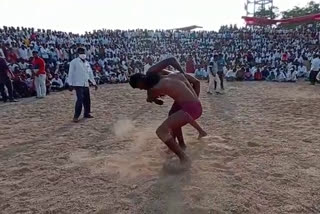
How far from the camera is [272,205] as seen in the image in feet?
12.1

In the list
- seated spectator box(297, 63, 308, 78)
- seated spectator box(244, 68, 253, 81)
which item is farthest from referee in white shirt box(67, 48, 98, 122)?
seated spectator box(297, 63, 308, 78)

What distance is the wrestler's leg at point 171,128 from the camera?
4.71 metres

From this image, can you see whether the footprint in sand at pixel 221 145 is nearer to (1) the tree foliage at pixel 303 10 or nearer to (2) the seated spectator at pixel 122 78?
(2) the seated spectator at pixel 122 78

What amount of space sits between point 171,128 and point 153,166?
522mm

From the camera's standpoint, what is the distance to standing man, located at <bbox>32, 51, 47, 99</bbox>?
1237 centimetres

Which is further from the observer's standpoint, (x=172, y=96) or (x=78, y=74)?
(x=78, y=74)

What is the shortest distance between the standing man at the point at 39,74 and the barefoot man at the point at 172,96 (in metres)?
8.31

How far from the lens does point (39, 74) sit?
1267 cm

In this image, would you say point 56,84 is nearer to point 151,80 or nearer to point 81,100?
point 81,100

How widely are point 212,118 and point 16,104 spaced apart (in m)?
6.25

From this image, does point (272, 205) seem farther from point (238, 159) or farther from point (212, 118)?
point (212, 118)

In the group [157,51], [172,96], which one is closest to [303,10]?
[157,51]

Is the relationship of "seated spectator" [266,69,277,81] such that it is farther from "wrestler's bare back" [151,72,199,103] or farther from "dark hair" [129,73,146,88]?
"dark hair" [129,73,146,88]

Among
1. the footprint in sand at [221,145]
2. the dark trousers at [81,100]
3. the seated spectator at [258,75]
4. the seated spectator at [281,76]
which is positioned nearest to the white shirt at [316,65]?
the seated spectator at [281,76]
